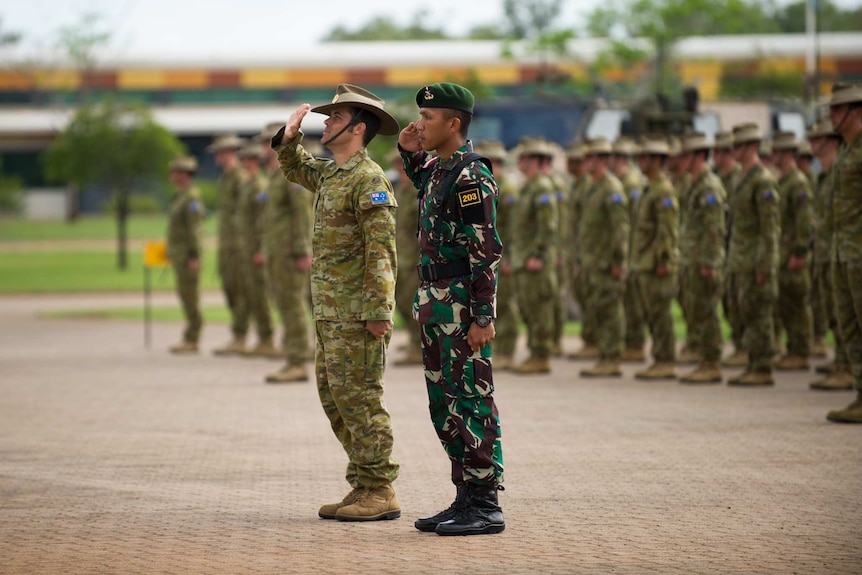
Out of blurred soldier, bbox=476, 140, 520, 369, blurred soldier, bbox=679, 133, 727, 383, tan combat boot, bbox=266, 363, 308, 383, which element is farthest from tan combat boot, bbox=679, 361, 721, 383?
tan combat boot, bbox=266, 363, 308, 383

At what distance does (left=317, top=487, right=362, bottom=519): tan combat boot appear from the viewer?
23.8ft

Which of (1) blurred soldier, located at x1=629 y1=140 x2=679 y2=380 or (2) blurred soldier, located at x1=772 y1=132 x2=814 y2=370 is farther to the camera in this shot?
(2) blurred soldier, located at x1=772 y1=132 x2=814 y2=370

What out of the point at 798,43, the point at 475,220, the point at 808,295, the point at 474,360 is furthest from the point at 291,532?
the point at 798,43

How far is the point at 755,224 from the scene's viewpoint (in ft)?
42.6

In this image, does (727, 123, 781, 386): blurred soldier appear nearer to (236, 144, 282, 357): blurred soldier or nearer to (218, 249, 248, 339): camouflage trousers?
(236, 144, 282, 357): blurred soldier

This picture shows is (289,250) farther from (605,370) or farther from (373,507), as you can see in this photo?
(373,507)

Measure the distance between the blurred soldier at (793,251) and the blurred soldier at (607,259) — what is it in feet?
5.33

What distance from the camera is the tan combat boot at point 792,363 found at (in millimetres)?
14609

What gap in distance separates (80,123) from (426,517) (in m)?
32.4

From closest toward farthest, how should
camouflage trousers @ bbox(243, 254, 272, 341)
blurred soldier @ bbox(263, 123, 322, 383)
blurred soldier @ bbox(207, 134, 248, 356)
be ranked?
blurred soldier @ bbox(263, 123, 322, 383)
camouflage trousers @ bbox(243, 254, 272, 341)
blurred soldier @ bbox(207, 134, 248, 356)

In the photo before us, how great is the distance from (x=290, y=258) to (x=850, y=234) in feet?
19.6

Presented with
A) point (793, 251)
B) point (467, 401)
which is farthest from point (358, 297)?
point (793, 251)

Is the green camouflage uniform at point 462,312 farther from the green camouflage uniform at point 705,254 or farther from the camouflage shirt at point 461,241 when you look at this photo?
the green camouflage uniform at point 705,254

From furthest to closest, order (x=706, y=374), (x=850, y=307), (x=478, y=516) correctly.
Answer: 1. (x=706, y=374)
2. (x=850, y=307)
3. (x=478, y=516)
